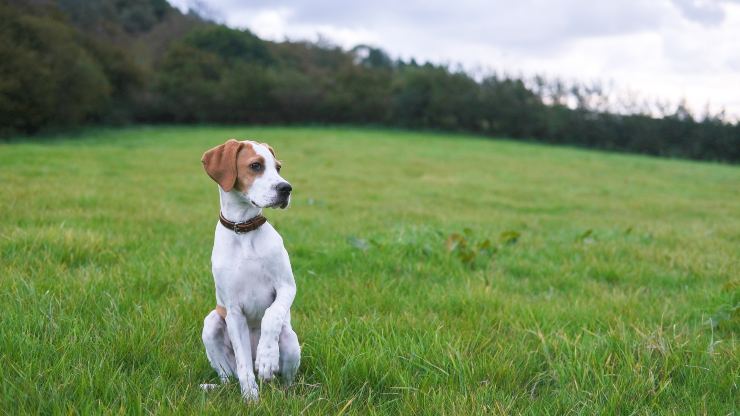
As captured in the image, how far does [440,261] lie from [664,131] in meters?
60.7

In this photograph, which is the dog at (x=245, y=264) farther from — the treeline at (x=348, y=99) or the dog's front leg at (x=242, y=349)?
the treeline at (x=348, y=99)

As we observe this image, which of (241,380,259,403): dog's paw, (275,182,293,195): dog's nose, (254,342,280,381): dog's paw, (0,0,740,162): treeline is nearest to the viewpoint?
(241,380,259,403): dog's paw

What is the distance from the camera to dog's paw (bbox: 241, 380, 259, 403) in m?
2.80

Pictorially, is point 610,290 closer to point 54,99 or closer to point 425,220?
point 425,220

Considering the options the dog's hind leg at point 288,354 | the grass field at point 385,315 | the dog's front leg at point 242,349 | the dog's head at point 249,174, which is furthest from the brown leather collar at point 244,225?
the grass field at point 385,315

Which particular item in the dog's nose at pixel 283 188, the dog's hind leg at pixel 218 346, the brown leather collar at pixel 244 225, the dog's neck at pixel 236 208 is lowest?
the dog's hind leg at pixel 218 346

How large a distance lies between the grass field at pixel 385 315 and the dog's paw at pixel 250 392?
0.05 m

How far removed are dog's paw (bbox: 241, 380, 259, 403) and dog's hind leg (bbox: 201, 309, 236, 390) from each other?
7.0 inches

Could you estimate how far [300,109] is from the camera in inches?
2346

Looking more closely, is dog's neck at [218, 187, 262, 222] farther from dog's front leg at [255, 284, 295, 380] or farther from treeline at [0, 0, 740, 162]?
treeline at [0, 0, 740, 162]

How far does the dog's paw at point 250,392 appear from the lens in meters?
2.80

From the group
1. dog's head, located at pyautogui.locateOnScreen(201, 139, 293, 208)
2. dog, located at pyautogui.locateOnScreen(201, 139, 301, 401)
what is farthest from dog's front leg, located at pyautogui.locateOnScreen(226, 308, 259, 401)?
dog's head, located at pyautogui.locateOnScreen(201, 139, 293, 208)

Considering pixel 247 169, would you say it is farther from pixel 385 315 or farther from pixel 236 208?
pixel 385 315

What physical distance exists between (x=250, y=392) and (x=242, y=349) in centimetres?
28
